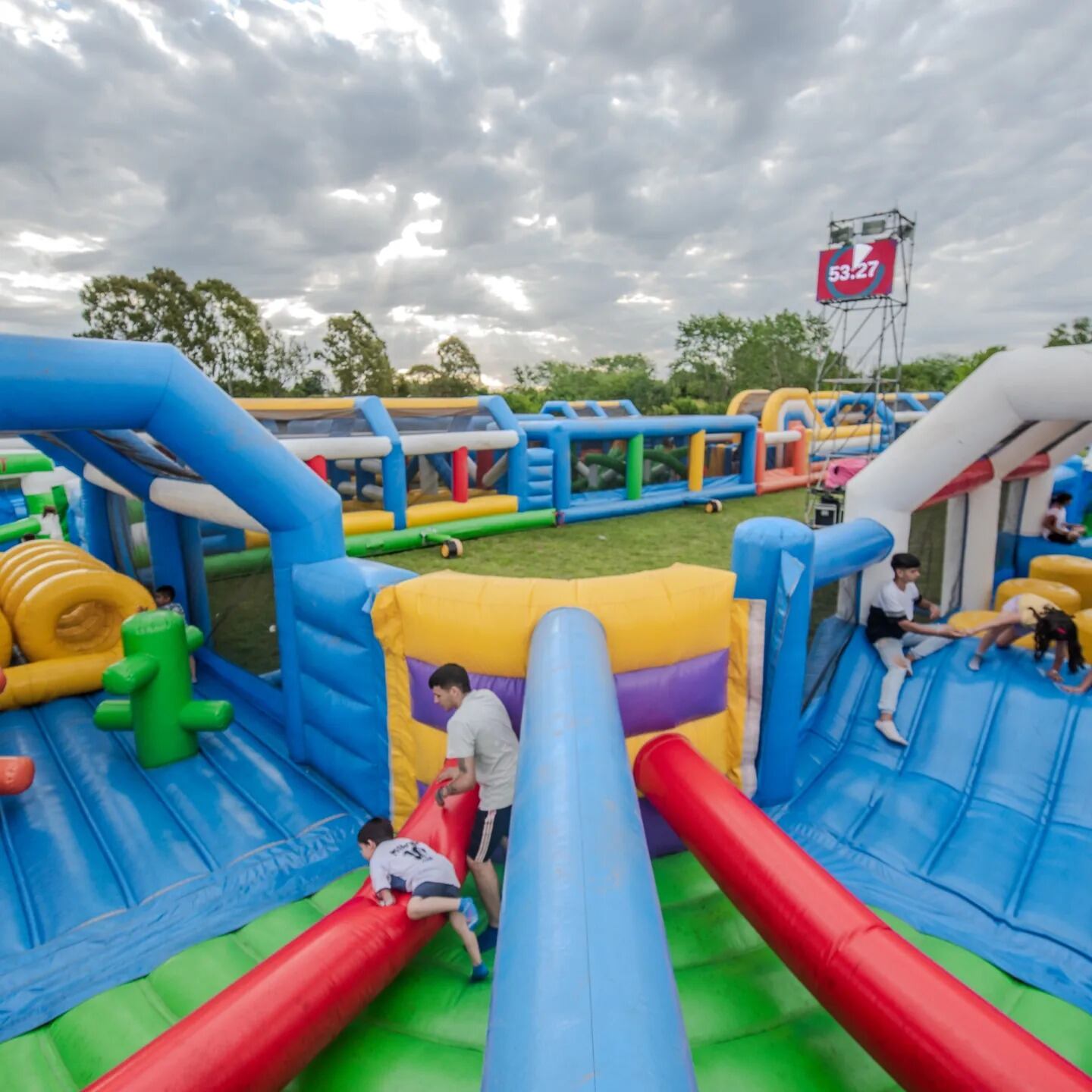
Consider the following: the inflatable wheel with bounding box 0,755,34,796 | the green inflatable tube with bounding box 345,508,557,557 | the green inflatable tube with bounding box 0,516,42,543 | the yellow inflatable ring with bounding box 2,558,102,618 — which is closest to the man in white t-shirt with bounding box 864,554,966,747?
the inflatable wheel with bounding box 0,755,34,796

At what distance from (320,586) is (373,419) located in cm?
649

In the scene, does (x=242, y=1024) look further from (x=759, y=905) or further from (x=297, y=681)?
(x=297, y=681)

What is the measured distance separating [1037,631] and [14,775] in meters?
5.29

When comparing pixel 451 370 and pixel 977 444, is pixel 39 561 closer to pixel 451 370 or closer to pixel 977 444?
pixel 977 444

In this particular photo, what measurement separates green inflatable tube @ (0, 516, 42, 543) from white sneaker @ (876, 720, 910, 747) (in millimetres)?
9934

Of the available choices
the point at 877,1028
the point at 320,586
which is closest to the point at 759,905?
the point at 877,1028

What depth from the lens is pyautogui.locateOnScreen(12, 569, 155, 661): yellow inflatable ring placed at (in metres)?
4.57

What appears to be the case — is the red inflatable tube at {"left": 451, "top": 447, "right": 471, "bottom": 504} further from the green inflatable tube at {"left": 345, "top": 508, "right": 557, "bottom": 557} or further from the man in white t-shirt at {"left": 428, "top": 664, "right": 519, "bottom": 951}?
the man in white t-shirt at {"left": 428, "top": 664, "right": 519, "bottom": 951}

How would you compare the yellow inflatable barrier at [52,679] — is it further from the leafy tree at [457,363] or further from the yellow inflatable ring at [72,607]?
the leafy tree at [457,363]

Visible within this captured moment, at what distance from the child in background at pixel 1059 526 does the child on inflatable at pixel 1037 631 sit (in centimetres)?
267

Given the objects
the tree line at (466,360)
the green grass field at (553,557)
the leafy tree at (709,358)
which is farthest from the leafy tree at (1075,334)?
the green grass field at (553,557)

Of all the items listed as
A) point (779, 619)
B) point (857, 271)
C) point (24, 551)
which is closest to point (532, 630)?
A: point (779, 619)

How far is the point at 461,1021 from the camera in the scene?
88.0 inches

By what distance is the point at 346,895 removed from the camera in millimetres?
2873
